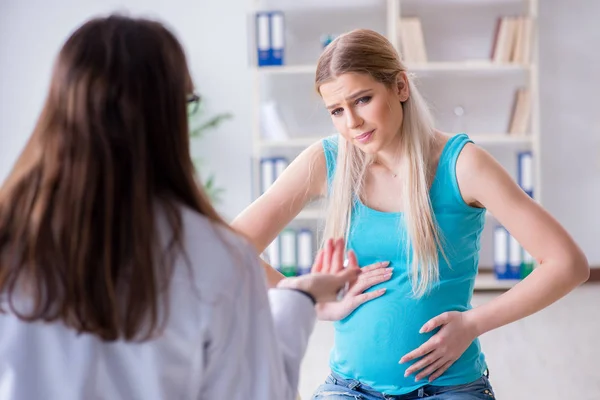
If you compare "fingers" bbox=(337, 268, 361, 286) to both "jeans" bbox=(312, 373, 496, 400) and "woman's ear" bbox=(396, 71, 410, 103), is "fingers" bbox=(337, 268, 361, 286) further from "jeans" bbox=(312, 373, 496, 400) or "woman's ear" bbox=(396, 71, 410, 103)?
"woman's ear" bbox=(396, 71, 410, 103)

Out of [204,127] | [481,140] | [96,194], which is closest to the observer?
[96,194]

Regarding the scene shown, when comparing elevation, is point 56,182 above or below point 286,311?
above

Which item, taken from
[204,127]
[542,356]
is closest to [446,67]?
[204,127]

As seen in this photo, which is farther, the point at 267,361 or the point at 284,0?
the point at 284,0

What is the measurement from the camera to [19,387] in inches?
40.1

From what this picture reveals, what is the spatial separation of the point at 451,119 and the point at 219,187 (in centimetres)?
159

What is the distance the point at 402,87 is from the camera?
1787 mm

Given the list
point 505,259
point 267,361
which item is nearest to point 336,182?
point 267,361

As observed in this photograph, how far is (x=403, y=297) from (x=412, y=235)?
130 mm

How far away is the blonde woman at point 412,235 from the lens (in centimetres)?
165

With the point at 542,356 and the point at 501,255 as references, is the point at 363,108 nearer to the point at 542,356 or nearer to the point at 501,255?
the point at 542,356

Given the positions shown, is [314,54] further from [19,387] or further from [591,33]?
[19,387]

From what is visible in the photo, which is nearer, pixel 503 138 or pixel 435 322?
pixel 435 322

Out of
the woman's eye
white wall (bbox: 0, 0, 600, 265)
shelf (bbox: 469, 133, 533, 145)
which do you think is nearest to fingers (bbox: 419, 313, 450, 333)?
the woman's eye
